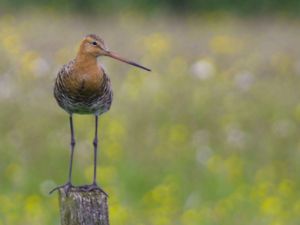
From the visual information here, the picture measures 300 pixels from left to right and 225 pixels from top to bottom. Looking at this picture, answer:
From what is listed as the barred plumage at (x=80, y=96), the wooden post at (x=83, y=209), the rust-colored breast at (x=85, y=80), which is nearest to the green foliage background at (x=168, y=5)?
the barred plumage at (x=80, y=96)

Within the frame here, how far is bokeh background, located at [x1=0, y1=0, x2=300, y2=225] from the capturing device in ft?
28.9

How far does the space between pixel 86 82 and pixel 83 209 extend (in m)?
1.23

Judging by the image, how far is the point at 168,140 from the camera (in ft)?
34.8

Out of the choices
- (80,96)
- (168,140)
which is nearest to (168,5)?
(168,140)

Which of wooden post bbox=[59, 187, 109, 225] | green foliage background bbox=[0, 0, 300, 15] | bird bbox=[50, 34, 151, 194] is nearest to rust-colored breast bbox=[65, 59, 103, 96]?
bird bbox=[50, 34, 151, 194]

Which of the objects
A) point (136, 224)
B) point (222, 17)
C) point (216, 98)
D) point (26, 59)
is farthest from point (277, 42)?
point (136, 224)

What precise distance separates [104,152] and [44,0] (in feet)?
39.4

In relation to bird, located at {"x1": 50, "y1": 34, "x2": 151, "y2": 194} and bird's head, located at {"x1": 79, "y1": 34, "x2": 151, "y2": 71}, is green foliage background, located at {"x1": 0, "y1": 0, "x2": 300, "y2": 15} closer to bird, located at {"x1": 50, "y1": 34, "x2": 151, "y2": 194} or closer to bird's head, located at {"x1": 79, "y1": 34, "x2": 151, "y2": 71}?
bird, located at {"x1": 50, "y1": 34, "x2": 151, "y2": 194}

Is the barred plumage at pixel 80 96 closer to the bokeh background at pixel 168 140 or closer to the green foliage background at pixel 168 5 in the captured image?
the bokeh background at pixel 168 140

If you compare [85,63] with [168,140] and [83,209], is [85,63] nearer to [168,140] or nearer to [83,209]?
[83,209]

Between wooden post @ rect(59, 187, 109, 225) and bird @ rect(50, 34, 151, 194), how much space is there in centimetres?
82

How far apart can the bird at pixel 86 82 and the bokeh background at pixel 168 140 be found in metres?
1.75

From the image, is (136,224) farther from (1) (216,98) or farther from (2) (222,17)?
(2) (222,17)

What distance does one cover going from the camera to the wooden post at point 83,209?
5238 mm
